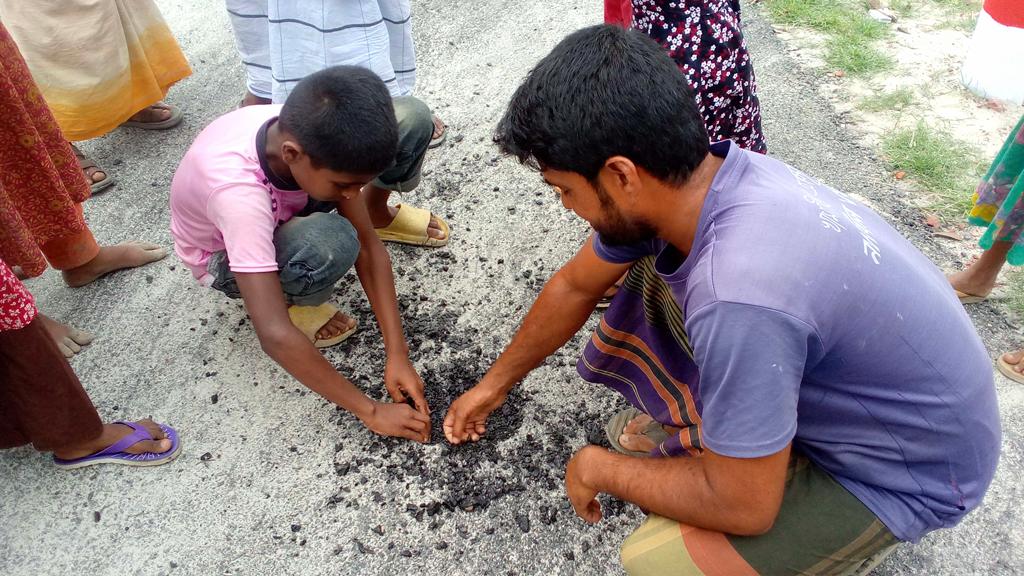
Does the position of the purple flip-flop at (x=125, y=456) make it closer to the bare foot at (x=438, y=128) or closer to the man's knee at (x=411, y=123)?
the man's knee at (x=411, y=123)

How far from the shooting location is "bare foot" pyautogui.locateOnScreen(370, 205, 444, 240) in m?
3.04

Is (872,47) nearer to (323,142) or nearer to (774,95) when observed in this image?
(774,95)

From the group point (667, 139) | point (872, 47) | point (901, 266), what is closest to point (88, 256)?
point (667, 139)

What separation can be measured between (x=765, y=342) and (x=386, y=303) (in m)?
1.51

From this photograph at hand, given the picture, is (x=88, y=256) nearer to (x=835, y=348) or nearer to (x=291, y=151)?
(x=291, y=151)

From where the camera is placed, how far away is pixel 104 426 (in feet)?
7.72

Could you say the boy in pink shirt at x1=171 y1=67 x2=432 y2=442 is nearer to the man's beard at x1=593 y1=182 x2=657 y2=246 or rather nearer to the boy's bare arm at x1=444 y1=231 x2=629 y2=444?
the boy's bare arm at x1=444 y1=231 x2=629 y2=444

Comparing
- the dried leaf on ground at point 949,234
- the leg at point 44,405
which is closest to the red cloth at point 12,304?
the leg at point 44,405

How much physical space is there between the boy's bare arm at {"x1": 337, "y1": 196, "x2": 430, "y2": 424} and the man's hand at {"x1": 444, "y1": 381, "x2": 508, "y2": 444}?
0.13 m

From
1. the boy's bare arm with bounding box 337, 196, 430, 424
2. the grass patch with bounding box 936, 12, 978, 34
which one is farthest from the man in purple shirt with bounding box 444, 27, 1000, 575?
the grass patch with bounding box 936, 12, 978, 34

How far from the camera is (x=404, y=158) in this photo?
9.21 ft

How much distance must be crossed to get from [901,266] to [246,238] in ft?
5.76

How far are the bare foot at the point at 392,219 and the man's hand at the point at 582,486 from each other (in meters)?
1.47

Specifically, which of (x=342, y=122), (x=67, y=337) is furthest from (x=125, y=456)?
(x=342, y=122)
